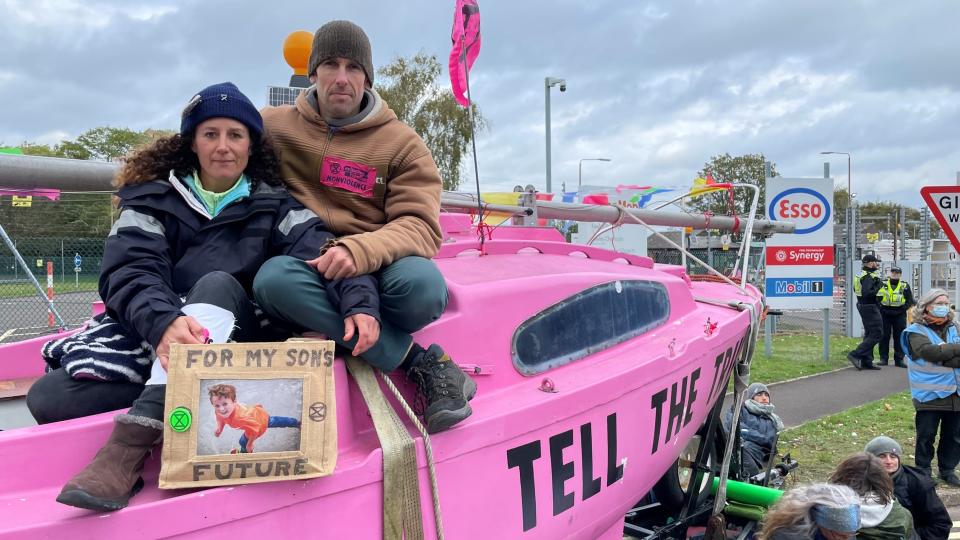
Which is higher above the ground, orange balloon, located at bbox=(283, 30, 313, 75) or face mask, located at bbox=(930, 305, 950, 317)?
orange balloon, located at bbox=(283, 30, 313, 75)

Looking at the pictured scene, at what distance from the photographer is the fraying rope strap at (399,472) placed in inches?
80.1

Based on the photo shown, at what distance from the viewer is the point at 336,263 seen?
2146 millimetres

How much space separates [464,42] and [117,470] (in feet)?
8.03

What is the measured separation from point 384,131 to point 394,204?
30 cm

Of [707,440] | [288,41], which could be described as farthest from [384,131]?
[707,440]

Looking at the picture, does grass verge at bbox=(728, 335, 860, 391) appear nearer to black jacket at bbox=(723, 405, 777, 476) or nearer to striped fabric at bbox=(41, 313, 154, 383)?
black jacket at bbox=(723, 405, 777, 476)

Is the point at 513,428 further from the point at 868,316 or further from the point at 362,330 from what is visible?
the point at 868,316

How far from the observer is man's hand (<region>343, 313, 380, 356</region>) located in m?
2.10

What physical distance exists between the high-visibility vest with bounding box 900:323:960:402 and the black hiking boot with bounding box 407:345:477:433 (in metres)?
5.69

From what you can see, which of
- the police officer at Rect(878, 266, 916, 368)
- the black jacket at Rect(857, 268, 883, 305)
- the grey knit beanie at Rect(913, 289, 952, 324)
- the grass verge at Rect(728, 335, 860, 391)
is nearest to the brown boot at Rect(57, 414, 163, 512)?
the grey knit beanie at Rect(913, 289, 952, 324)

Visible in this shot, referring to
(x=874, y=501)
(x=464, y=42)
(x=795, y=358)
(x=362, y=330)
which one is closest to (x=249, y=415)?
(x=362, y=330)

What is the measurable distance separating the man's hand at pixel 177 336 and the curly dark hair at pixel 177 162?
1.95ft

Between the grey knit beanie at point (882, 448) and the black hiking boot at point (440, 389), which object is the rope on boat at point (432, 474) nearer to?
the black hiking boot at point (440, 389)

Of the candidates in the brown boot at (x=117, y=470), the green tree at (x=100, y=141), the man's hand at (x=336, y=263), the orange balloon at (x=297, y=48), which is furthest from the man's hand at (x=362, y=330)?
the green tree at (x=100, y=141)
